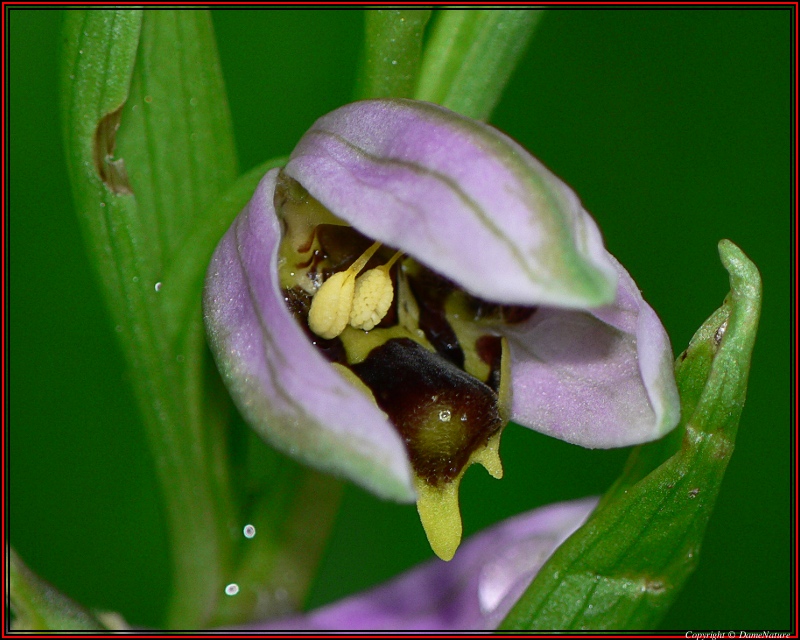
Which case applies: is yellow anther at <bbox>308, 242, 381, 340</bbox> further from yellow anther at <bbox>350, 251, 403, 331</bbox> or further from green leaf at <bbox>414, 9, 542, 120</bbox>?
green leaf at <bbox>414, 9, 542, 120</bbox>

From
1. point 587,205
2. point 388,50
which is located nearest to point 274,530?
point 388,50

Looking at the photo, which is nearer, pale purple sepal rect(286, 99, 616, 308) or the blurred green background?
pale purple sepal rect(286, 99, 616, 308)

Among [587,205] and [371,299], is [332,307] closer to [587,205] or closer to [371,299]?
[371,299]

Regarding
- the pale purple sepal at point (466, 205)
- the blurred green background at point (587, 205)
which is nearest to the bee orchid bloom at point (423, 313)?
the pale purple sepal at point (466, 205)

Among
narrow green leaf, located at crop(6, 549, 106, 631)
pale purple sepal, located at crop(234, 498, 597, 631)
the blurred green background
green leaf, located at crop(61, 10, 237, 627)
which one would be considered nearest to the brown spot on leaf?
green leaf, located at crop(61, 10, 237, 627)

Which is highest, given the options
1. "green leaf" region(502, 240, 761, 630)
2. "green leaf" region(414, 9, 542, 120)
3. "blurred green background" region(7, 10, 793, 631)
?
"green leaf" region(414, 9, 542, 120)

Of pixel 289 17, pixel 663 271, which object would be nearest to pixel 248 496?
pixel 289 17

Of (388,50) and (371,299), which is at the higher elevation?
(388,50)

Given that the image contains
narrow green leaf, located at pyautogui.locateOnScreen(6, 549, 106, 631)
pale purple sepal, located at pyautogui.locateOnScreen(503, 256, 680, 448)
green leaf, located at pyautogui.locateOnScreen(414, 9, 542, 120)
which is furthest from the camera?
green leaf, located at pyautogui.locateOnScreen(414, 9, 542, 120)
